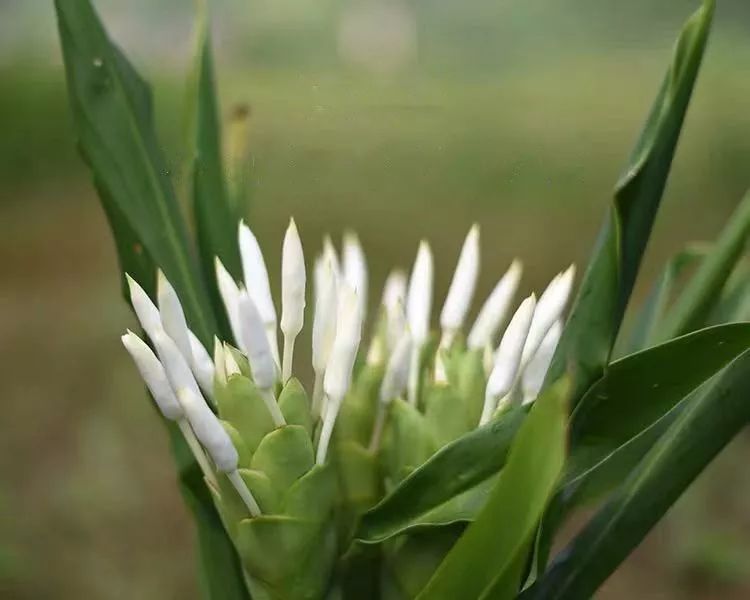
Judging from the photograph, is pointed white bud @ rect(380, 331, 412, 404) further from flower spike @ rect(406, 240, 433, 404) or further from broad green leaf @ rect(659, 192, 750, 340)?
broad green leaf @ rect(659, 192, 750, 340)

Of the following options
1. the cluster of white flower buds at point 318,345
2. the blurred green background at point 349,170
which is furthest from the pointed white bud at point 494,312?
the blurred green background at point 349,170

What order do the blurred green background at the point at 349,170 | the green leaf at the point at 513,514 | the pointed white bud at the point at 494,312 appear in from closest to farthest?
the green leaf at the point at 513,514
the pointed white bud at the point at 494,312
the blurred green background at the point at 349,170

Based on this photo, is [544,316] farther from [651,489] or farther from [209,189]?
[209,189]

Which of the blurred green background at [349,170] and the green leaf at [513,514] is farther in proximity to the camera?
the blurred green background at [349,170]

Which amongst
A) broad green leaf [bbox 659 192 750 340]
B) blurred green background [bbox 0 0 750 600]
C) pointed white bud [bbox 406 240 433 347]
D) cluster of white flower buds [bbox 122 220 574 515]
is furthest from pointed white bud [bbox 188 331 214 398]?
blurred green background [bbox 0 0 750 600]

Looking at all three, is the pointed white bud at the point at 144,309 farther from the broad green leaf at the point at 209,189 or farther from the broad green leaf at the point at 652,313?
the broad green leaf at the point at 652,313

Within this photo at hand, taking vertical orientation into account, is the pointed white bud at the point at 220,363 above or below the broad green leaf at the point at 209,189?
below

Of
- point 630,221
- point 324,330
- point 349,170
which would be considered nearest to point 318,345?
point 324,330
